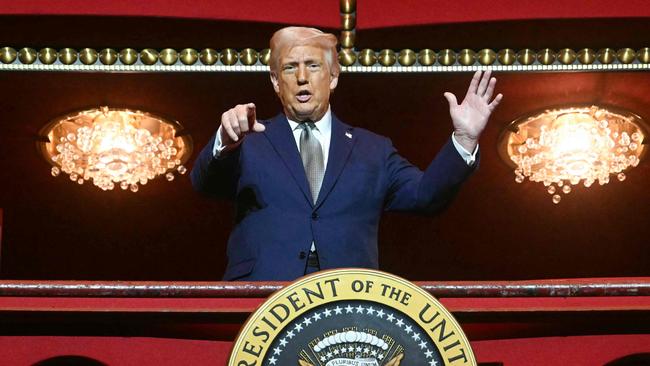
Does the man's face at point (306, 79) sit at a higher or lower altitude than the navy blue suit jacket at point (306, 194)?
higher

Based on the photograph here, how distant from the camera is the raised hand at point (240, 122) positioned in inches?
119

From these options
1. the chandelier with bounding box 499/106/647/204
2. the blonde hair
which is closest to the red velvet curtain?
the chandelier with bounding box 499/106/647/204

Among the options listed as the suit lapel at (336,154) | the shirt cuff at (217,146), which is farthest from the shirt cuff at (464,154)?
the shirt cuff at (217,146)

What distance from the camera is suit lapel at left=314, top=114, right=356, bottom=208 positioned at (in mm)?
3350

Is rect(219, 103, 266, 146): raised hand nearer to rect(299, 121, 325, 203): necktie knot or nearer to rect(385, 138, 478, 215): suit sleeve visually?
rect(299, 121, 325, 203): necktie knot

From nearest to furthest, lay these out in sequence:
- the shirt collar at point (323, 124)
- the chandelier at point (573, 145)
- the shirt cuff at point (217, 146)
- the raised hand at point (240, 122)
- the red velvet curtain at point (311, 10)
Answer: the raised hand at point (240, 122) < the shirt cuff at point (217, 146) < the shirt collar at point (323, 124) < the red velvet curtain at point (311, 10) < the chandelier at point (573, 145)

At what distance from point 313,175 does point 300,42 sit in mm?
332

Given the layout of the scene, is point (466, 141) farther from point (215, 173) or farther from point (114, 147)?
point (114, 147)

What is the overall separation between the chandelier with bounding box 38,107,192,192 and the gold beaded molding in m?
0.72

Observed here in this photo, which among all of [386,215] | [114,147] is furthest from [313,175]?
[386,215]

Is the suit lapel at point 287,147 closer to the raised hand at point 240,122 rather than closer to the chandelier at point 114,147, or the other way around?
the raised hand at point 240,122

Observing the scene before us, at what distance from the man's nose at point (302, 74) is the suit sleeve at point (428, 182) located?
0.91ft

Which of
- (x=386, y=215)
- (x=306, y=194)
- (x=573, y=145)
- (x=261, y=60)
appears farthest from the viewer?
(x=386, y=215)

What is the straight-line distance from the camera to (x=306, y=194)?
3.34 m
